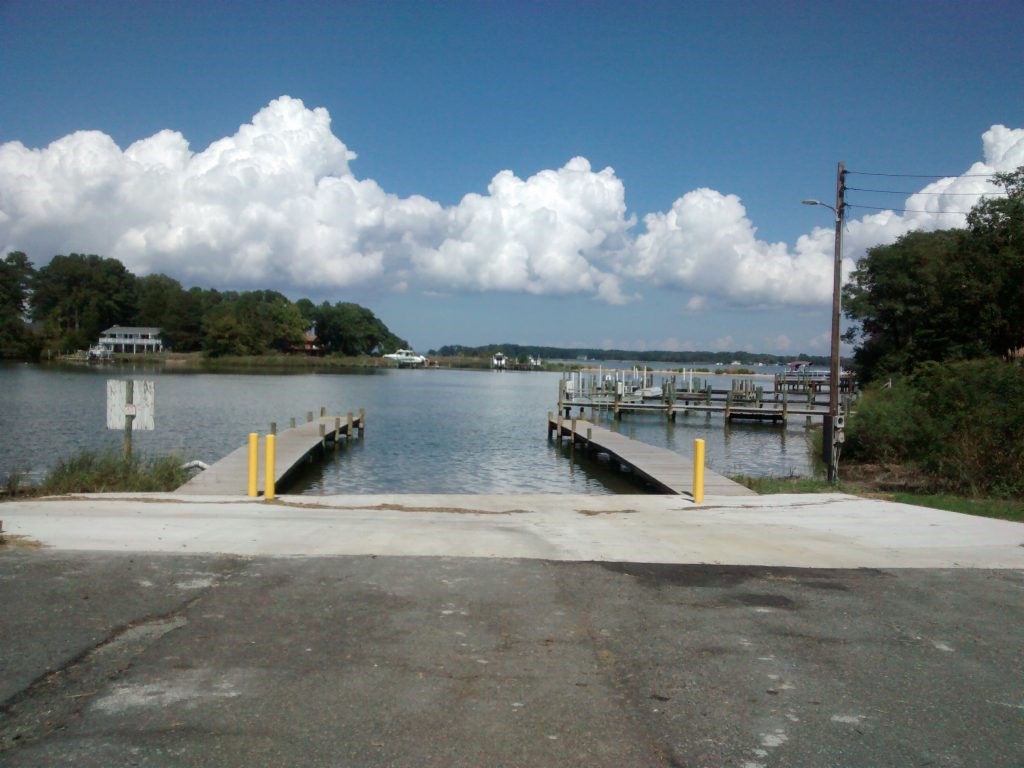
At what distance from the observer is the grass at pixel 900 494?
1405 centimetres

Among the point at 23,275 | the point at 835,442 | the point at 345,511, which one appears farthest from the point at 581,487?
the point at 23,275

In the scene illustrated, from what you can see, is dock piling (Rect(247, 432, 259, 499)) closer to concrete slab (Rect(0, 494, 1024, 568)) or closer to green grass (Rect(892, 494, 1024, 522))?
concrete slab (Rect(0, 494, 1024, 568))

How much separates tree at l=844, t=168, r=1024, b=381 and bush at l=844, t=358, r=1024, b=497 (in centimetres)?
1335

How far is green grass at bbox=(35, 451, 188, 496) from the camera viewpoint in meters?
15.2

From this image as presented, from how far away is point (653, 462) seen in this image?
23.1m

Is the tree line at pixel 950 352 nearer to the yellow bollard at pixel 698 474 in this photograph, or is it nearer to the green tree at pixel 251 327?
the yellow bollard at pixel 698 474

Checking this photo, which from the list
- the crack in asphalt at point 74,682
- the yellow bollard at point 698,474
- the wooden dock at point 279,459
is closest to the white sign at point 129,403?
the wooden dock at point 279,459

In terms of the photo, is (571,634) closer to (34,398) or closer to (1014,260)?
(1014,260)

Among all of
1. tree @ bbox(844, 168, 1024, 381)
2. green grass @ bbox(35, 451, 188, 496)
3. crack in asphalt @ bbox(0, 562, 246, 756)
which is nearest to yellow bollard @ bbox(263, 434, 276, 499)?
green grass @ bbox(35, 451, 188, 496)

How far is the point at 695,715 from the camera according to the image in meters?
5.11

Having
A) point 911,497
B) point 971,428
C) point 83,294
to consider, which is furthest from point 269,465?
point 83,294

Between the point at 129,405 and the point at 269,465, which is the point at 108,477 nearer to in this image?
the point at 129,405

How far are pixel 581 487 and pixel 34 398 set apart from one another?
32.0 m

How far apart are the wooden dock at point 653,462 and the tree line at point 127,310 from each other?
99133 mm
